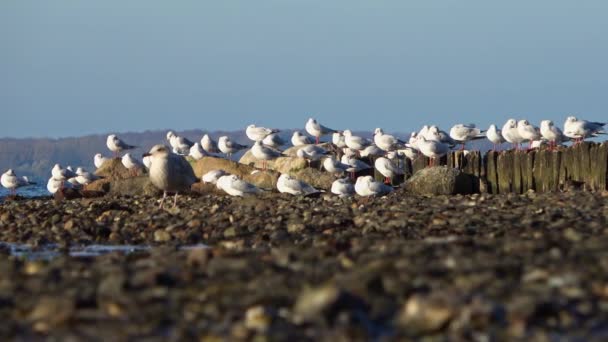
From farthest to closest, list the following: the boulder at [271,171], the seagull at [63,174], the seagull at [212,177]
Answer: the seagull at [63,174], the boulder at [271,171], the seagull at [212,177]

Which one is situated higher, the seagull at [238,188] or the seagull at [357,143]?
the seagull at [238,188]

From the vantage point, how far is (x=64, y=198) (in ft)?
75.8

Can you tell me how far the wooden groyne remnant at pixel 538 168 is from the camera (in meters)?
17.8

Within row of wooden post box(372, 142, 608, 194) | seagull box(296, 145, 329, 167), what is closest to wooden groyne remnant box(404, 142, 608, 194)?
row of wooden post box(372, 142, 608, 194)

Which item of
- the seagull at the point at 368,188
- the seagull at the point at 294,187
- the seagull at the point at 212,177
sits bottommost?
the seagull at the point at 212,177

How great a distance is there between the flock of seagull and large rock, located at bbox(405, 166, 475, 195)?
89 centimetres

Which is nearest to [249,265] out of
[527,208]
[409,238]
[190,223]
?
[409,238]

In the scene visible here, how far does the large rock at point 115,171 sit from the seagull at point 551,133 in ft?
32.8

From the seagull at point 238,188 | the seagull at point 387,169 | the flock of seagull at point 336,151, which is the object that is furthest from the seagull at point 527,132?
the seagull at point 238,188

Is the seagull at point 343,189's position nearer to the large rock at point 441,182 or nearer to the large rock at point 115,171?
the large rock at point 441,182

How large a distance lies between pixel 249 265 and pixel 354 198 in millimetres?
11465

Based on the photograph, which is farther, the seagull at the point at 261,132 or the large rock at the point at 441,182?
the seagull at the point at 261,132

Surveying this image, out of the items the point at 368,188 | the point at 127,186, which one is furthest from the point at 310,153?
the point at 368,188

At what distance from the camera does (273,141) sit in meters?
28.6
